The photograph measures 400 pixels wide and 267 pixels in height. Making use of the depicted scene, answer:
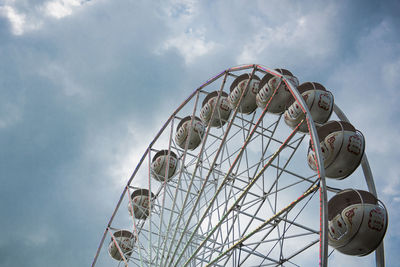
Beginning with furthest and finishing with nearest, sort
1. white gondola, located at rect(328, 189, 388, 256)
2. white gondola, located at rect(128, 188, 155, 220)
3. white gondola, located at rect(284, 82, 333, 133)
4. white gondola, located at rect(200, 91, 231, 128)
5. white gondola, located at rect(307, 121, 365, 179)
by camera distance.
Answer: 1. white gondola, located at rect(128, 188, 155, 220)
2. white gondola, located at rect(200, 91, 231, 128)
3. white gondola, located at rect(284, 82, 333, 133)
4. white gondola, located at rect(307, 121, 365, 179)
5. white gondola, located at rect(328, 189, 388, 256)

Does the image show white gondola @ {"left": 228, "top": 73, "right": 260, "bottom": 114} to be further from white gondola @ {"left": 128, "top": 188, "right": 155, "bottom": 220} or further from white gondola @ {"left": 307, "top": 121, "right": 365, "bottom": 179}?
white gondola @ {"left": 128, "top": 188, "right": 155, "bottom": 220}

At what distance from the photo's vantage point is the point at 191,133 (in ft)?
47.1

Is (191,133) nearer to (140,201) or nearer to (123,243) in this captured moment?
(140,201)

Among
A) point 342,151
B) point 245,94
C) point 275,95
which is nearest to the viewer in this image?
point 342,151

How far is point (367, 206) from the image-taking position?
8.91 metres

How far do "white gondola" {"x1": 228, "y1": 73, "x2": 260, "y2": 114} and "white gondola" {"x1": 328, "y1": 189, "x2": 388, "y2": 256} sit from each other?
5013 mm

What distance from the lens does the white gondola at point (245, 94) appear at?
13.0 meters

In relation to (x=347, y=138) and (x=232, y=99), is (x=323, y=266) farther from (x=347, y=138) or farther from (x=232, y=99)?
(x=232, y=99)

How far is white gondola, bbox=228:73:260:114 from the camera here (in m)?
13.0

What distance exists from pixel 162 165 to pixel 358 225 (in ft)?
26.5

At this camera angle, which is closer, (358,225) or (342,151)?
(358,225)

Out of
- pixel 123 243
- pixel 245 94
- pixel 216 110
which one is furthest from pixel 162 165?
pixel 245 94

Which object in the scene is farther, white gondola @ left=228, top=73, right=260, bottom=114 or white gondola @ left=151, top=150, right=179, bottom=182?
white gondola @ left=151, top=150, right=179, bottom=182

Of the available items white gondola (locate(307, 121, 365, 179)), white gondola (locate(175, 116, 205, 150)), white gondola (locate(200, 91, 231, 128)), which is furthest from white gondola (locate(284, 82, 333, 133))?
white gondola (locate(175, 116, 205, 150))
